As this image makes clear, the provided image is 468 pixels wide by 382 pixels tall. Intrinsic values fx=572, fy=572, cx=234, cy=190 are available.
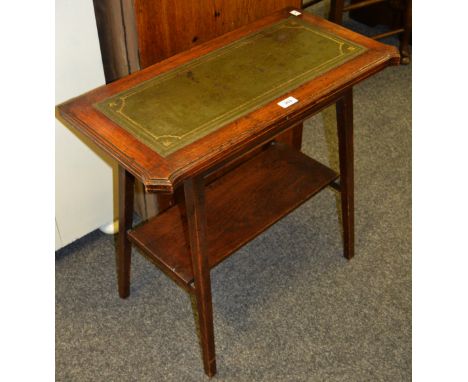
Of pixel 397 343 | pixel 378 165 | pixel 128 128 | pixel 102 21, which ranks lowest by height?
pixel 397 343

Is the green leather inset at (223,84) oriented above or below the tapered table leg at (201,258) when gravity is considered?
above

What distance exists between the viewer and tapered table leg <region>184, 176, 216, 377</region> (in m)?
1.38

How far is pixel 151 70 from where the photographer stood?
61.7 inches

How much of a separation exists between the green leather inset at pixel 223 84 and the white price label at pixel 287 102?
36mm

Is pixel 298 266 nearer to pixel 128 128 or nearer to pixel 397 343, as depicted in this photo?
pixel 397 343

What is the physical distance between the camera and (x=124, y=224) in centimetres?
175

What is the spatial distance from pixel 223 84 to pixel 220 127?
20cm

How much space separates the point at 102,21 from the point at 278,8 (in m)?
0.64

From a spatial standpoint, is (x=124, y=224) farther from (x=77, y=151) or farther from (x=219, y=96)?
(x=219, y=96)

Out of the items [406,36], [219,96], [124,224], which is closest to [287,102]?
[219,96]

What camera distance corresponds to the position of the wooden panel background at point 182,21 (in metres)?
1.68

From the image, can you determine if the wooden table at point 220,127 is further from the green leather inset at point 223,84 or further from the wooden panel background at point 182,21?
the wooden panel background at point 182,21

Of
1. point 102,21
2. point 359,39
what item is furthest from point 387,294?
point 102,21

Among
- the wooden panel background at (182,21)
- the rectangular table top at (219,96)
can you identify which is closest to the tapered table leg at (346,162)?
the rectangular table top at (219,96)
